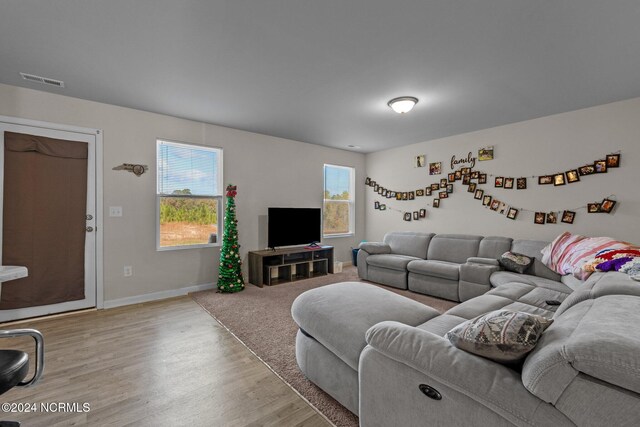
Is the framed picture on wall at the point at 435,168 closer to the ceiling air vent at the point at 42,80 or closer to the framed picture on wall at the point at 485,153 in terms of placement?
the framed picture on wall at the point at 485,153

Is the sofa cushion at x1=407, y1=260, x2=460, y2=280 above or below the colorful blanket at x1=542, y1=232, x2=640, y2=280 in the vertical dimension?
below

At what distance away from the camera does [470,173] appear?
14.9 ft

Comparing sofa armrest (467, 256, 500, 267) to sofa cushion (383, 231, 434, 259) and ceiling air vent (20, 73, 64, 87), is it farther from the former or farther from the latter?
ceiling air vent (20, 73, 64, 87)

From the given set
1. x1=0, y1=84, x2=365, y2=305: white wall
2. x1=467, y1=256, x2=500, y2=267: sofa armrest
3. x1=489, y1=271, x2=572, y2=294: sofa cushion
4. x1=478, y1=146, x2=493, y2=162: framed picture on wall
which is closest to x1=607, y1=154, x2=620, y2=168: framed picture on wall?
x1=478, y1=146, x2=493, y2=162: framed picture on wall

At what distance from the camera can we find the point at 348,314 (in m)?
1.79

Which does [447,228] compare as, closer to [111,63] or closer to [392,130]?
[392,130]

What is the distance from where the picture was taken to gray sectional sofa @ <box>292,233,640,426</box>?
0.82 meters

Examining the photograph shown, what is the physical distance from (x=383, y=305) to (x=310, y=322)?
519 mm

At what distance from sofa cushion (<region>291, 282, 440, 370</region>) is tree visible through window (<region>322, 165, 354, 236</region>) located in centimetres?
359

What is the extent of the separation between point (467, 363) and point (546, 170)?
388cm

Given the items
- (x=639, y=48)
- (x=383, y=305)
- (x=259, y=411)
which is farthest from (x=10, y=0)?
(x=639, y=48)

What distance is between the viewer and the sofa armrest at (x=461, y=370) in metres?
0.94

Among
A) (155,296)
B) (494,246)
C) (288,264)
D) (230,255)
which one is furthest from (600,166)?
(155,296)

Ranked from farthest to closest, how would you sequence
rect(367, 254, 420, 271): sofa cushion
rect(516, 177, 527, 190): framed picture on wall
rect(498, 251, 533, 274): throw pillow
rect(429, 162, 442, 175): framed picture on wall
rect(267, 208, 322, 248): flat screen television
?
1. rect(429, 162, 442, 175): framed picture on wall
2. rect(267, 208, 322, 248): flat screen television
3. rect(367, 254, 420, 271): sofa cushion
4. rect(516, 177, 527, 190): framed picture on wall
5. rect(498, 251, 533, 274): throw pillow
